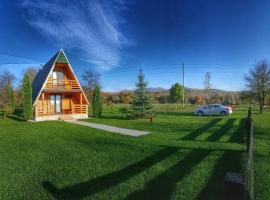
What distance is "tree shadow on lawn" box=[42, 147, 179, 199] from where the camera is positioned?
12.4 ft

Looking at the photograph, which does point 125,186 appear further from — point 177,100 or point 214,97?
point 177,100

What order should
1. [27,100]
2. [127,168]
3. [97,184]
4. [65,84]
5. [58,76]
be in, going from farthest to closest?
[58,76]
[65,84]
[27,100]
[127,168]
[97,184]

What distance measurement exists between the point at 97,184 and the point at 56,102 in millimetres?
17914

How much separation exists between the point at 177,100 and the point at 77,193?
46029 mm

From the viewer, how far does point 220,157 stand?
18.4ft

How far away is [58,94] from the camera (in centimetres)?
2045

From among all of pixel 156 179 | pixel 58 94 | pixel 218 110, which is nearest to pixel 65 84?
pixel 58 94

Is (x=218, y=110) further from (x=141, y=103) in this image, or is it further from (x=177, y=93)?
(x=177, y=93)

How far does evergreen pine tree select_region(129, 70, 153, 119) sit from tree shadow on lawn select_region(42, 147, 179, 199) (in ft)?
Answer: 41.1

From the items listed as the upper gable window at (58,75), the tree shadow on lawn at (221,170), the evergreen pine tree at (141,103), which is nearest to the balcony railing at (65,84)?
the upper gable window at (58,75)

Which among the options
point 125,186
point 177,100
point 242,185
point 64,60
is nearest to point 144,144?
point 125,186

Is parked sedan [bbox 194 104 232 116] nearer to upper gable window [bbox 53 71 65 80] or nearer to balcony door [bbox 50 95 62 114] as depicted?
balcony door [bbox 50 95 62 114]

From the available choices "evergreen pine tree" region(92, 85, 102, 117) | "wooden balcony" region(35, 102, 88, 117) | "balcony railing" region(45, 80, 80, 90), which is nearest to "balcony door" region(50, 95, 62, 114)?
"wooden balcony" region(35, 102, 88, 117)

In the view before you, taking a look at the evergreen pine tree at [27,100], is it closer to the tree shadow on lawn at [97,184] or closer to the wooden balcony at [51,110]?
the wooden balcony at [51,110]
